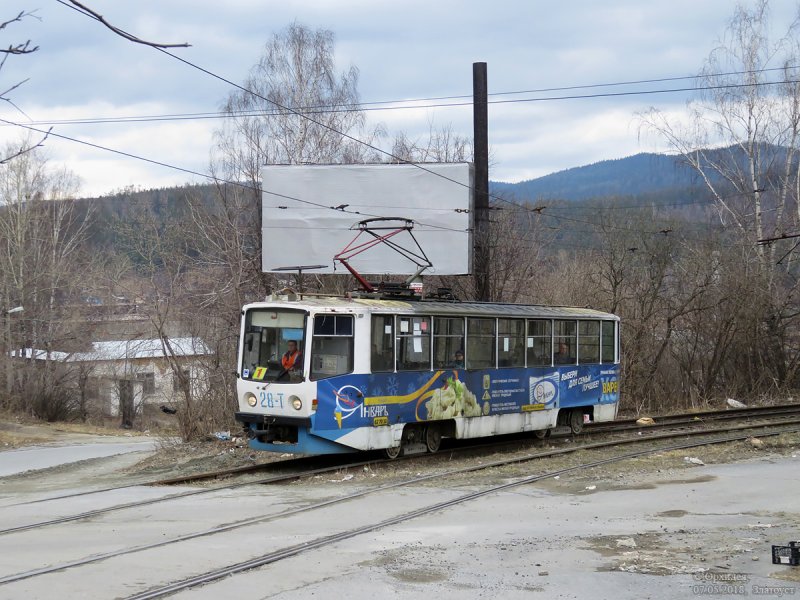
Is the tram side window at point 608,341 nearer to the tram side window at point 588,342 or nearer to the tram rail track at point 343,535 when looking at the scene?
the tram side window at point 588,342

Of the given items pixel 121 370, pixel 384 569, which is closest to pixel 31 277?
pixel 121 370

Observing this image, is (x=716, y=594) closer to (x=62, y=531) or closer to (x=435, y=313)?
(x=62, y=531)

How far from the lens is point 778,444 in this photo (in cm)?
1761

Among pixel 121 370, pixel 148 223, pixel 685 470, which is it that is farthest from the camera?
pixel 121 370

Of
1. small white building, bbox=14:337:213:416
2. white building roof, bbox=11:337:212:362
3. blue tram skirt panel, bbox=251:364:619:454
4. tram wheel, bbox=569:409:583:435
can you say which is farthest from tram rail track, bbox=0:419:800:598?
small white building, bbox=14:337:213:416

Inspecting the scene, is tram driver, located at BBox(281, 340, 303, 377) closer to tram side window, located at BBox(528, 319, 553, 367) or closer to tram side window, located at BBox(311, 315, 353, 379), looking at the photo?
tram side window, located at BBox(311, 315, 353, 379)

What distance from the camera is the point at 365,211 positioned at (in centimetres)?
2605

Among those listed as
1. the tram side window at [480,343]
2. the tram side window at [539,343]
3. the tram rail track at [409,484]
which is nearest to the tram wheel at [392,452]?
the tram rail track at [409,484]

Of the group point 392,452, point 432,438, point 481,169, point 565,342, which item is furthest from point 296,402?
point 481,169

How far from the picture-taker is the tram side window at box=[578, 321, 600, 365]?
65.1ft

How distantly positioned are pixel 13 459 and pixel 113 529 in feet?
48.6

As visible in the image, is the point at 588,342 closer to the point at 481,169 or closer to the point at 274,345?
the point at 481,169

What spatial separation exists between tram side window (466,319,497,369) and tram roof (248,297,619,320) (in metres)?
0.18

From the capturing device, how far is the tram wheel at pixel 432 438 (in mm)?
16203
